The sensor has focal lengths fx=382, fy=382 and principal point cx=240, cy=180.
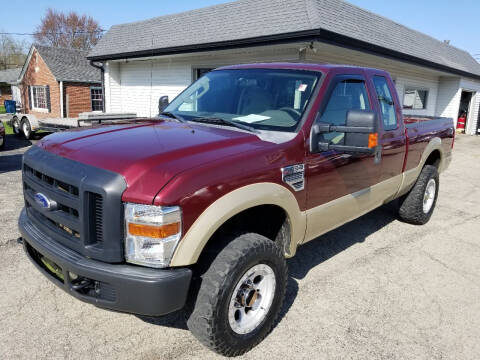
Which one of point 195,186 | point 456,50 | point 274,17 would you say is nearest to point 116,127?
point 195,186

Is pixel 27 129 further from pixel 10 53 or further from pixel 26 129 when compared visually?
pixel 10 53

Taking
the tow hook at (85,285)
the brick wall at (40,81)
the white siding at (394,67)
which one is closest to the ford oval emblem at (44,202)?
the tow hook at (85,285)

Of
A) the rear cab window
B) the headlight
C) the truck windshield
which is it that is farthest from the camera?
the rear cab window

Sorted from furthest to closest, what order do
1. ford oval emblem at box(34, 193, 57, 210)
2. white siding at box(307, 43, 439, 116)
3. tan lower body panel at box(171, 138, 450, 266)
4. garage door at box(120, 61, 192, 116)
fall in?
garage door at box(120, 61, 192, 116) → white siding at box(307, 43, 439, 116) → ford oval emblem at box(34, 193, 57, 210) → tan lower body panel at box(171, 138, 450, 266)

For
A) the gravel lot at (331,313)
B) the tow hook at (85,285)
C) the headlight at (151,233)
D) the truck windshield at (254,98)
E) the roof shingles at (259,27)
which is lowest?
the gravel lot at (331,313)

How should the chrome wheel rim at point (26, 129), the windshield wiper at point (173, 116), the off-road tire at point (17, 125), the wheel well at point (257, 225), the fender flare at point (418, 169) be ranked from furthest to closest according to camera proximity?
the off-road tire at point (17, 125)
the chrome wheel rim at point (26, 129)
the fender flare at point (418, 169)
the windshield wiper at point (173, 116)
the wheel well at point (257, 225)

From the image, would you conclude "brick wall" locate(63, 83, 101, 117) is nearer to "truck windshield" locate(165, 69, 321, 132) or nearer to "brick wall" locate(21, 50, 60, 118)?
"brick wall" locate(21, 50, 60, 118)

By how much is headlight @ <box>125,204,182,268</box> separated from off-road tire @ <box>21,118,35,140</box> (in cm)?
1305

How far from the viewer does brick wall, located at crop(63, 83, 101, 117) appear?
23.4 meters

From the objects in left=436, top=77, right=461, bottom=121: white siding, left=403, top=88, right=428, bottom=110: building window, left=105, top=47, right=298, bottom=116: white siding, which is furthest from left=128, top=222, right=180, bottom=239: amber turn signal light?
left=436, top=77, right=461, bottom=121: white siding

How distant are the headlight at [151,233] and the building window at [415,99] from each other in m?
16.6

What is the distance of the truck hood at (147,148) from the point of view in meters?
2.19

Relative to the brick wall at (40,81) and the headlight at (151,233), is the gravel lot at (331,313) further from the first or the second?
the brick wall at (40,81)

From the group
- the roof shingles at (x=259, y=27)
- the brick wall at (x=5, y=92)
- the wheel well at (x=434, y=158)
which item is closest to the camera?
the wheel well at (x=434, y=158)
